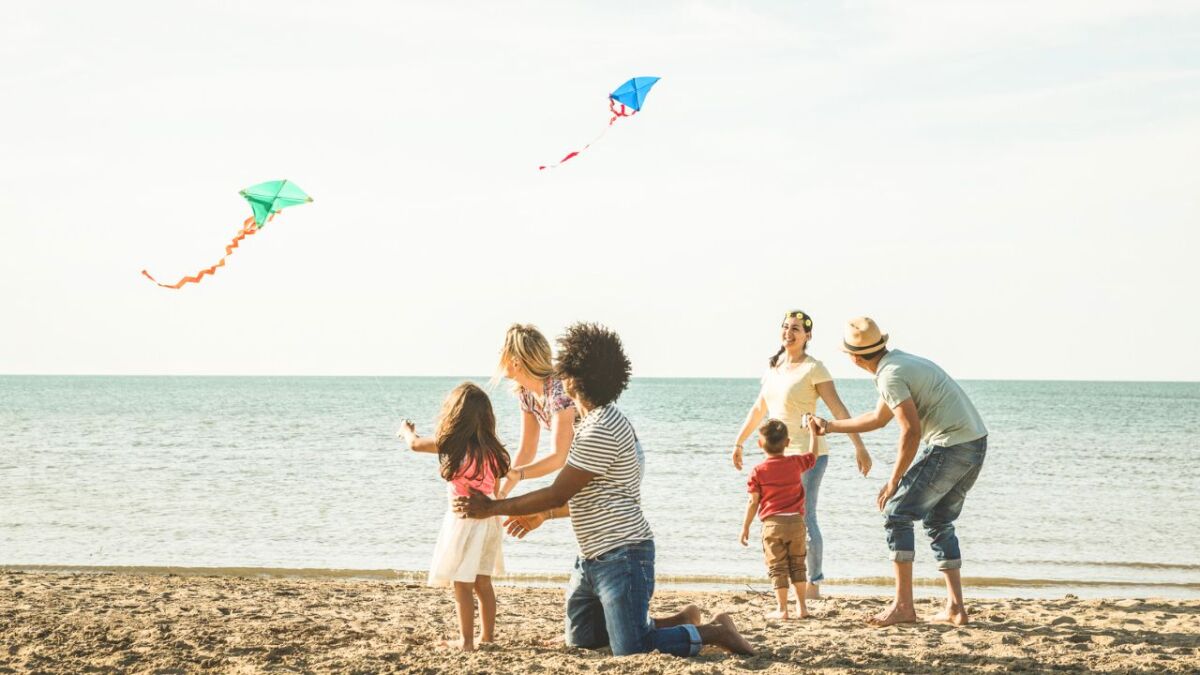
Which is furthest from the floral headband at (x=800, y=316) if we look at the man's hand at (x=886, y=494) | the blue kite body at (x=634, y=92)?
the blue kite body at (x=634, y=92)

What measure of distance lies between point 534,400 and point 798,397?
173 centimetres

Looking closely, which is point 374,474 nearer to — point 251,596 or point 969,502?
point 969,502

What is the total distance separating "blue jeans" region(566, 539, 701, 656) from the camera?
4621 millimetres

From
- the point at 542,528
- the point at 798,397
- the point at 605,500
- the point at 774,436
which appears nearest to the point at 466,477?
the point at 605,500

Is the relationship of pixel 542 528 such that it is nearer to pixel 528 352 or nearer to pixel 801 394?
pixel 801 394

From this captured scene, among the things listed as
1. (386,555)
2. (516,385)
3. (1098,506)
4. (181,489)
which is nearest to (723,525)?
(386,555)

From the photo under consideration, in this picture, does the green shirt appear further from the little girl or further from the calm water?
the calm water

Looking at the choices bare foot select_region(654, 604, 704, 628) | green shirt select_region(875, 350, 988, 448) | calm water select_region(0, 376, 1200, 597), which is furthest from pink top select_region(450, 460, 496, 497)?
calm water select_region(0, 376, 1200, 597)

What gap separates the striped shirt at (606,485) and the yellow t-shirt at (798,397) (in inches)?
75.2

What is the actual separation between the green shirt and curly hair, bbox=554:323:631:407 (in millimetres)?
1705

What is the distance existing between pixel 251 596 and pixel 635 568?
3.71m

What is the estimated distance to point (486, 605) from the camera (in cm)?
536

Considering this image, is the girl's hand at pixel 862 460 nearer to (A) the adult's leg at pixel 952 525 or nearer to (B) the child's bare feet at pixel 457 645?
(A) the adult's leg at pixel 952 525

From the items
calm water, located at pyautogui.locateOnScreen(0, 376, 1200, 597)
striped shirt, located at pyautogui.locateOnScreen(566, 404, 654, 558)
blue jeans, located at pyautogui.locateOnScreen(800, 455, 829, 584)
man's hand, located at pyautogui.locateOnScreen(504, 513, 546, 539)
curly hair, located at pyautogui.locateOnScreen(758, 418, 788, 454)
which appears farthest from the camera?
calm water, located at pyautogui.locateOnScreen(0, 376, 1200, 597)
